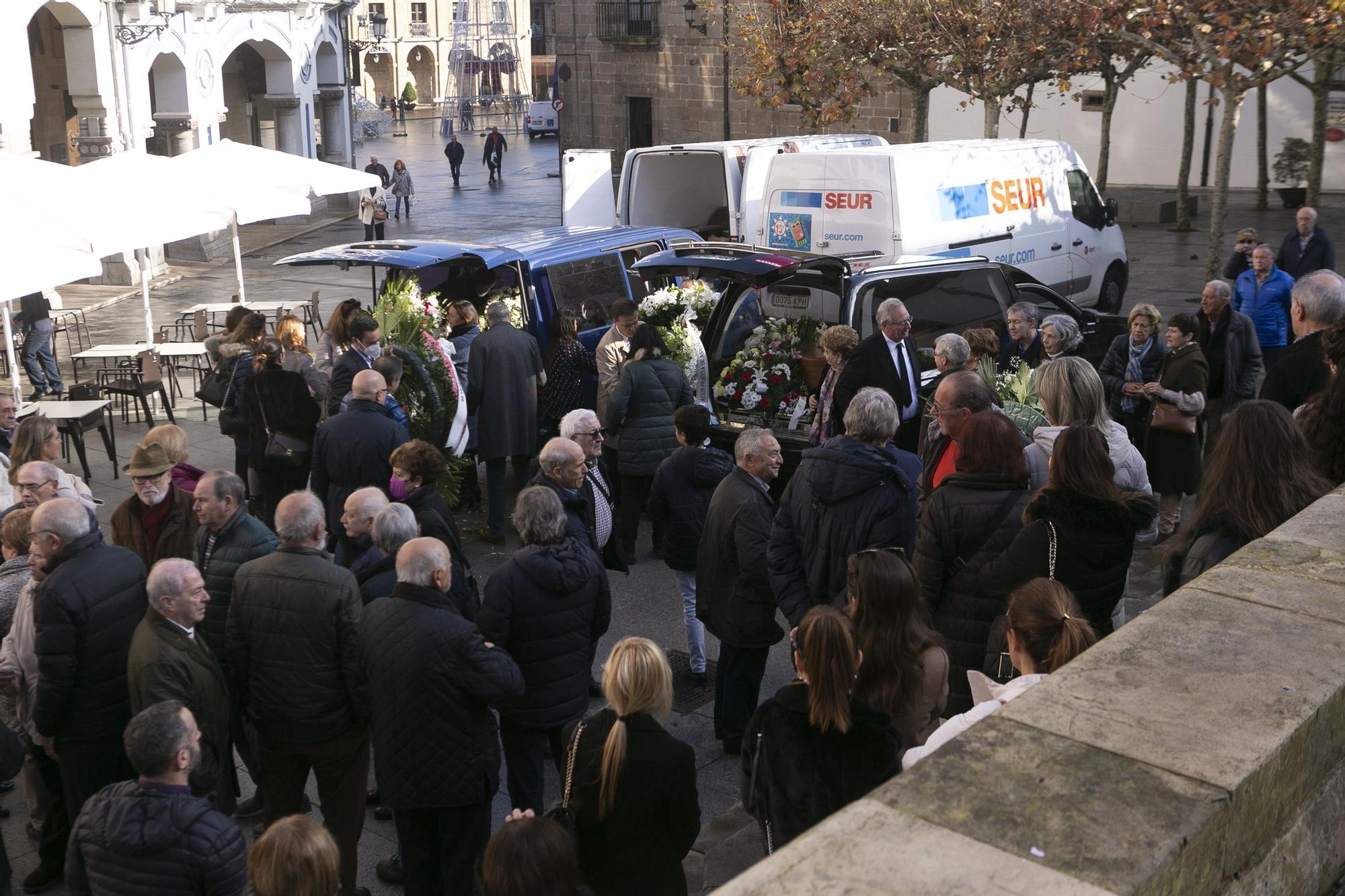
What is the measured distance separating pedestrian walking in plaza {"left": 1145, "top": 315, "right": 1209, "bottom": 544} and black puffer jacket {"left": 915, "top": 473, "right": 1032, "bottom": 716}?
12.9 feet

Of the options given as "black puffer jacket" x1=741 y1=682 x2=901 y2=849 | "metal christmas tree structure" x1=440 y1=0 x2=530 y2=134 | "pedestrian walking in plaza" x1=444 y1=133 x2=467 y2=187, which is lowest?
"black puffer jacket" x1=741 y1=682 x2=901 y2=849

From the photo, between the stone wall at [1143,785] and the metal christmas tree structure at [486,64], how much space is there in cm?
8500

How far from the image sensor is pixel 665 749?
12.9 ft

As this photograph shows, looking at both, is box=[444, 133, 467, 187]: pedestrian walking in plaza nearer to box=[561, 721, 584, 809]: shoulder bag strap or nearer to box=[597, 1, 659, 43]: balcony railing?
box=[597, 1, 659, 43]: balcony railing

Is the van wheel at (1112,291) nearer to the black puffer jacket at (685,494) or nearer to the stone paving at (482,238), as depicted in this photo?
the stone paving at (482,238)

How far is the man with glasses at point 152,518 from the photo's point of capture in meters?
6.18

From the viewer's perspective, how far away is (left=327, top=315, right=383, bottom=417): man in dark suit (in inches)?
339

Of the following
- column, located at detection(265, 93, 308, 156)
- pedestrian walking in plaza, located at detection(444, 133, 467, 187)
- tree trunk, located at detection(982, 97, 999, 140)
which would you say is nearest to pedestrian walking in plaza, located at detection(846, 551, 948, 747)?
tree trunk, located at detection(982, 97, 999, 140)

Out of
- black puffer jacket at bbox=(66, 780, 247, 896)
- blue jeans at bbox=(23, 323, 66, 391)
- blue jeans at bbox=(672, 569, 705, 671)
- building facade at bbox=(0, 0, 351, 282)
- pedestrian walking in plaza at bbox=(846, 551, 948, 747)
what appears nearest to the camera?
black puffer jacket at bbox=(66, 780, 247, 896)

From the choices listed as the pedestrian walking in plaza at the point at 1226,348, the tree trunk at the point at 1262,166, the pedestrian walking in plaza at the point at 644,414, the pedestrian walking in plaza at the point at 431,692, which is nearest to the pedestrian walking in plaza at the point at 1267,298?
the pedestrian walking in plaza at the point at 1226,348

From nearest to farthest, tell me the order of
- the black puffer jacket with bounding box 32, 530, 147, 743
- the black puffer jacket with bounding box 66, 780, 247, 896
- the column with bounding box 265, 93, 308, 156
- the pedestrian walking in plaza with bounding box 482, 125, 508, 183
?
the black puffer jacket with bounding box 66, 780, 247, 896 < the black puffer jacket with bounding box 32, 530, 147, 743 < the column with bounding box 265, 93, 308, 156 < the pedestrian walking in plaza with bounding box 482, 125, 508, 183

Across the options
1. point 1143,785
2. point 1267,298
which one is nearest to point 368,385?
point 1143,785

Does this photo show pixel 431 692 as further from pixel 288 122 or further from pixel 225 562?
pixel 288 122

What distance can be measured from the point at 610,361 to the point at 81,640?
496 cm
